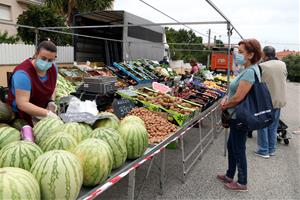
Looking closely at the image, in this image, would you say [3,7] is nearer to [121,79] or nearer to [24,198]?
[121,79]

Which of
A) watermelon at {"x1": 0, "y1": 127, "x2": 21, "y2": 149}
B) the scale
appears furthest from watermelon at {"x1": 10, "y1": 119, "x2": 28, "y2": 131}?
the scale

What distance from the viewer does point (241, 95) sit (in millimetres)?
3701

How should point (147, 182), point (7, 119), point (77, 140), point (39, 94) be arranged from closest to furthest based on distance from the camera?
point (77, 140), point (7, 119), point (39, 94), point (147, 182)

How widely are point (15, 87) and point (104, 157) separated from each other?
135 cm

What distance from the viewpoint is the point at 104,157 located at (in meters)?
2.04

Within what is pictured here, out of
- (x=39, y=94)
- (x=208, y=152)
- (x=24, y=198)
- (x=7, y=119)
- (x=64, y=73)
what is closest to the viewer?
(x=24, y=198)

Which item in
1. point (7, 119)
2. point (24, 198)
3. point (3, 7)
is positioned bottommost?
point (24, 198)

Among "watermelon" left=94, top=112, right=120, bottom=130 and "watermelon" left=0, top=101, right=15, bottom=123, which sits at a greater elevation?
"watermelon" left=0, top=101, right=15, bottom=123

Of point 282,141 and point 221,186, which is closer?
point 221,186

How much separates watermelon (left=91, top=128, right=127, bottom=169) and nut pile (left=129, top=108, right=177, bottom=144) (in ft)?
2.96

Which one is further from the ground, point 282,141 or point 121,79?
point 121,79

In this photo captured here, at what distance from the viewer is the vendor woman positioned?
2.85 meters

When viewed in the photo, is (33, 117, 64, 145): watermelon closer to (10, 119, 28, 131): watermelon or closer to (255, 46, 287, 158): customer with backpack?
(10, 119, 28, 131): watermelon

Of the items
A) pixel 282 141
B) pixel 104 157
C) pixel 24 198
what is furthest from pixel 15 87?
pixel 282 141
